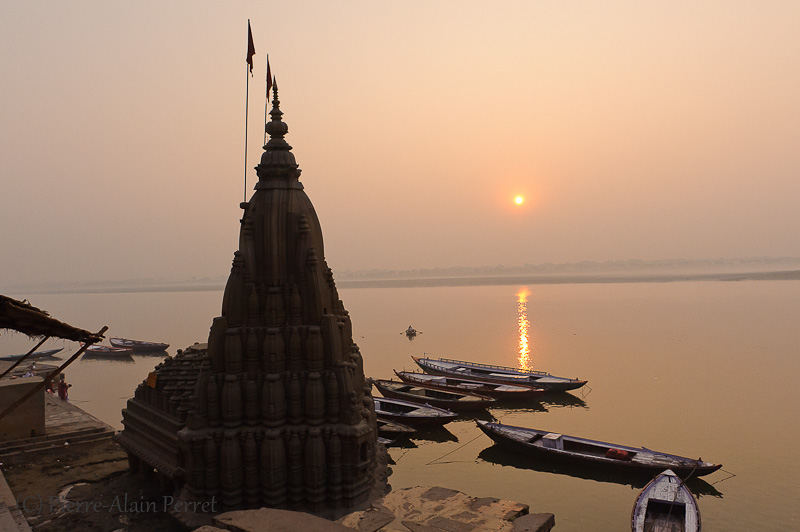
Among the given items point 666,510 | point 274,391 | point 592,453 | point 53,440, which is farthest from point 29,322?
point 592,453

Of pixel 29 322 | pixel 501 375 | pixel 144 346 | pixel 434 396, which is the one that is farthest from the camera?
pixel 144 346

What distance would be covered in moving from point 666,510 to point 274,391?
19830mm

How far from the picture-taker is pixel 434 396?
2126 inches

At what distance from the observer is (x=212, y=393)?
899 inches

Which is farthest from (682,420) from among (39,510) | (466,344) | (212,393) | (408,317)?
(408,317)

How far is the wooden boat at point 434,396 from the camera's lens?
5019 centimetres

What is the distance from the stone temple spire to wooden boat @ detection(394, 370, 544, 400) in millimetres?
32098

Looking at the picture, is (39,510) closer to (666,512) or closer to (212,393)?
(212,393)

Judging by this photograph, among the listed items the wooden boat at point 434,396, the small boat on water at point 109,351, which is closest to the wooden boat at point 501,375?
the wooden boat at point 434,396

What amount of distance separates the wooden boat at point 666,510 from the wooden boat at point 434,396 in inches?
870

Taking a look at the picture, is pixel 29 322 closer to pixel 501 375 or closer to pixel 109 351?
pixel 501 375

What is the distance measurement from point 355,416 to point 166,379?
9.13 meters

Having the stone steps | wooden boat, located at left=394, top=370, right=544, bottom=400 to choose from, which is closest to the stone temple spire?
the stone steps

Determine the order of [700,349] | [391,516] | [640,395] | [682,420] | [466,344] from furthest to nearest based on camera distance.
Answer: [466,344] < [700,349] < [640,395] < [682,420] < [391,516]
